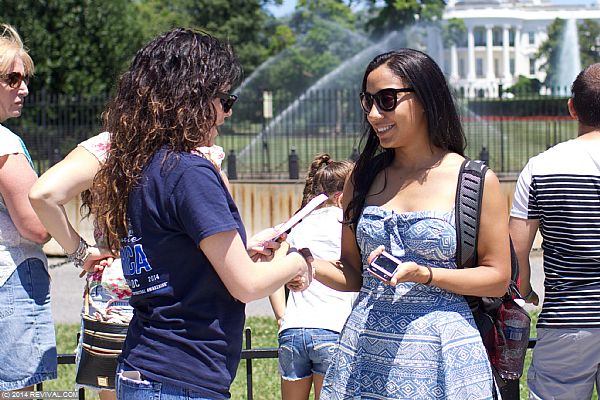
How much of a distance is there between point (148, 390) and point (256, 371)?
14.6ft

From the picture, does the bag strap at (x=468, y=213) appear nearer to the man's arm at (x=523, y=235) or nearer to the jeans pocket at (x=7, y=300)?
the man's arm at (x=523, y=235)

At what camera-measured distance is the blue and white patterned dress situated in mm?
3045

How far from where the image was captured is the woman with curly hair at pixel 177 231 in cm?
268

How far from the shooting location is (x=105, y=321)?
12.4 feet

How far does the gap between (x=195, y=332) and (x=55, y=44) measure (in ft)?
A: 73.6

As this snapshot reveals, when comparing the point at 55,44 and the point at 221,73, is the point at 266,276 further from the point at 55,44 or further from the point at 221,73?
the point at 55,44

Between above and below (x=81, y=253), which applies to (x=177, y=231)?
above

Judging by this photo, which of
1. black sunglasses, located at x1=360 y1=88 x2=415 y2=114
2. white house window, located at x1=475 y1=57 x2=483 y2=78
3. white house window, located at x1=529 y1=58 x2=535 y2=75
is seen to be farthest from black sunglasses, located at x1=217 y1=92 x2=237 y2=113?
white house window, located at x1=475 y1=57 x2=483 y2=78

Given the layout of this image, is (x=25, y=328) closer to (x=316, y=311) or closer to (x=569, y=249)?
(x=316, y=311)

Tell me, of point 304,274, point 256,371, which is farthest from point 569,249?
point 256,371

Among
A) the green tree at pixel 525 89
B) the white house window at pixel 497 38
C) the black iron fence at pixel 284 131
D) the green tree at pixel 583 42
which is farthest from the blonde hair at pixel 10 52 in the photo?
the white house window at pixel 497 38

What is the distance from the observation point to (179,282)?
107 inches

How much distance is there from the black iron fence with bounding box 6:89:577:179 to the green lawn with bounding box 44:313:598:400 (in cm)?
478

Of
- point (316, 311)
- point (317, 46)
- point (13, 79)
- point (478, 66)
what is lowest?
point (316, 311)
